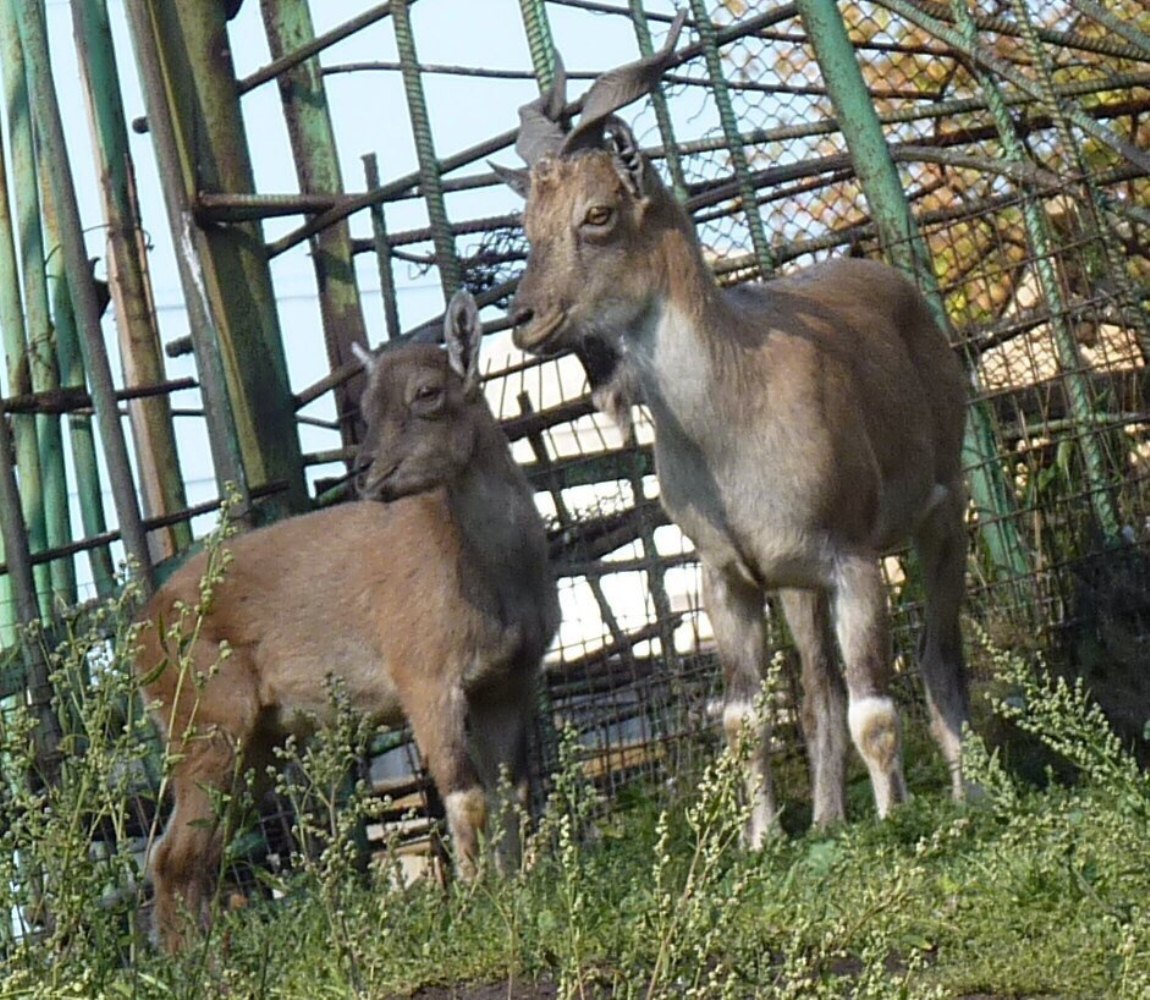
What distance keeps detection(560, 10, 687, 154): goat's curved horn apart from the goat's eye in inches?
10.4

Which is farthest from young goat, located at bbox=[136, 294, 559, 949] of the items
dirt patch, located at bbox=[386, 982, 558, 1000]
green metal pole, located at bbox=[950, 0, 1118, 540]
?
dirt patch, located at bbox=[386, 982, 558, 1000]

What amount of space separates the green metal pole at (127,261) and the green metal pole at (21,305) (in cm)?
62

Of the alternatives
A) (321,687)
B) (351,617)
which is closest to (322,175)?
(351,617)

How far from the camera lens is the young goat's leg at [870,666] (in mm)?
7379

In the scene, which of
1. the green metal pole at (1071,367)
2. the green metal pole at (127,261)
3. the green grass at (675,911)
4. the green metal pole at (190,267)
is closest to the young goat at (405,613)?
the green metal pole at (190,267)

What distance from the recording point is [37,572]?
1212 cm

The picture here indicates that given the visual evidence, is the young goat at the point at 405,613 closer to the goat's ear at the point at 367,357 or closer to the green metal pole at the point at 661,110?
the goat's ear at the point at 367,357

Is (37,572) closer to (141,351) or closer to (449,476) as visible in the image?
(141,351)

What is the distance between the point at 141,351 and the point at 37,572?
164 cm

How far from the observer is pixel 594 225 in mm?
7586

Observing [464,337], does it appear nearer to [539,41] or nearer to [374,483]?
[374,483]

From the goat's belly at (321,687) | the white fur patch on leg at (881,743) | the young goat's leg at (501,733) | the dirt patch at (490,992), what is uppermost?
the goat's belly at (321,687)

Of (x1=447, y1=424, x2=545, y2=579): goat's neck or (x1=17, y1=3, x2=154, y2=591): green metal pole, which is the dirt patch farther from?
(x1=17, y1=3, x2=154, y2=591): green metal pole

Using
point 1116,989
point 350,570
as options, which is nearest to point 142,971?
point 1116,989
